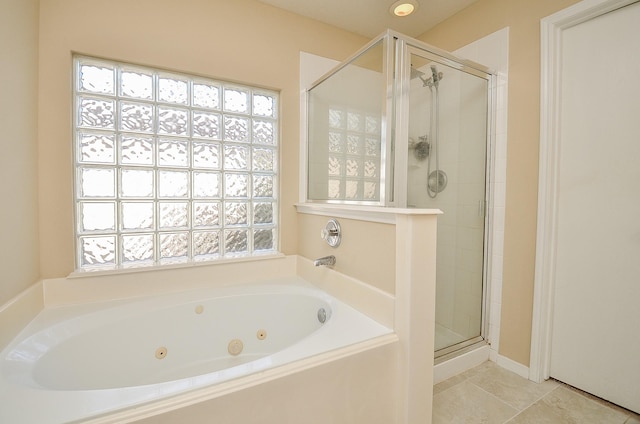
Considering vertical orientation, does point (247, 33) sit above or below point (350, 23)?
below

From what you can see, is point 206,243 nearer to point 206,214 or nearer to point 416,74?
point 206,214

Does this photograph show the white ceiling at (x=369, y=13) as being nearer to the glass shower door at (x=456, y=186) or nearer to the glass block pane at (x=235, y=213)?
the glass shower door at (x=456, y=186)

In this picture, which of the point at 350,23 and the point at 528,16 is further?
the point at 350,23

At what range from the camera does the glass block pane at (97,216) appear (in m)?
1.53

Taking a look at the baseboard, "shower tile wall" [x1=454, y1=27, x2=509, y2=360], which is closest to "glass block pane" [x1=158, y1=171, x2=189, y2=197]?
"shower tile wall" [x1=454, y1=27, x2=509, y2=360]

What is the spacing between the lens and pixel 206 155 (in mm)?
1796

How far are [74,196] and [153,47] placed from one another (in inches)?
36.6

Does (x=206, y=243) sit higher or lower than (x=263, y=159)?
lower


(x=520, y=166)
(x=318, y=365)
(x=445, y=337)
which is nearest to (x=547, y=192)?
(x=520, y=166)

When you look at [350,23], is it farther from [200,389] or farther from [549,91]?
[200,389]

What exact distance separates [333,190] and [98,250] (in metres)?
1.39

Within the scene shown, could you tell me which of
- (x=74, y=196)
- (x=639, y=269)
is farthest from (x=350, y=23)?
(x=639, y=269)

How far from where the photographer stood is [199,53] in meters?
1.70

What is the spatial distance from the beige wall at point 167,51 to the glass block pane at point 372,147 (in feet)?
2.11
